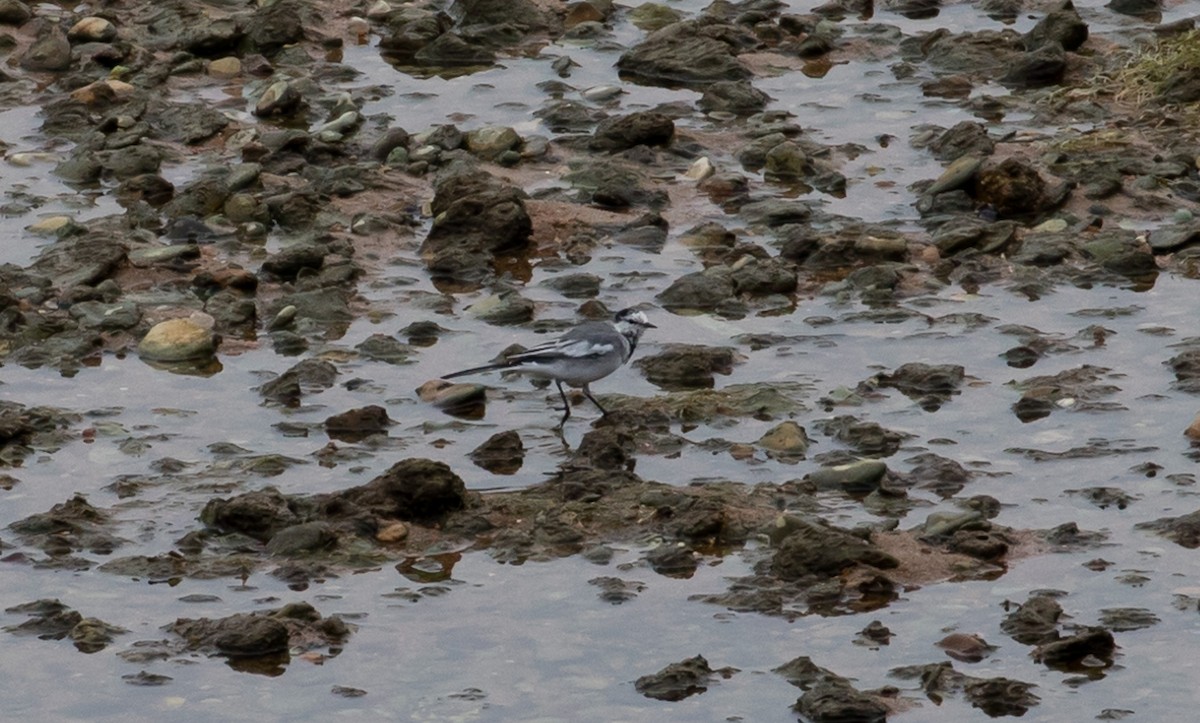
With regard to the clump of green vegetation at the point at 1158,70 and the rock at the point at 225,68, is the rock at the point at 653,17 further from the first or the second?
the clump of green vegetation at the point at 1158,70

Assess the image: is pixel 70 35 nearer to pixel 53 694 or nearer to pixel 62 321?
pixel 62 321

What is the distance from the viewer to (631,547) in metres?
10.9

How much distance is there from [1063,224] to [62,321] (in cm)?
642

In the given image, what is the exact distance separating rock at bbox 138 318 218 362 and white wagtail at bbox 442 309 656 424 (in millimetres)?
1646

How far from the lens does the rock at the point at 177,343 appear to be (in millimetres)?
13414

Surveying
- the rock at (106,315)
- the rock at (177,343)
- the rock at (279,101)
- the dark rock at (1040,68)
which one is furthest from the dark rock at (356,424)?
the dark rock at (1040,68)

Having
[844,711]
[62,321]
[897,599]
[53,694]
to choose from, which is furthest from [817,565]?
[62,321]

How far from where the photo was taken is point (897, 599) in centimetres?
1030

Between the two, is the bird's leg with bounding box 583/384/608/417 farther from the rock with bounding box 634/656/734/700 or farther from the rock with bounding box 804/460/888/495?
the rock with bounding box 634/656/734/700

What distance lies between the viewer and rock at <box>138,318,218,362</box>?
13.4 metres

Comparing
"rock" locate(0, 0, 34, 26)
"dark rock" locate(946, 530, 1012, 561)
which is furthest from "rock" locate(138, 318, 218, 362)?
"rock" locate(0, 0, 34, 26)

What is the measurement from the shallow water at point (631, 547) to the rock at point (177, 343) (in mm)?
154

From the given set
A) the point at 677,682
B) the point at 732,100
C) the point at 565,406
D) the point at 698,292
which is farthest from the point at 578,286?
the point at 677,682

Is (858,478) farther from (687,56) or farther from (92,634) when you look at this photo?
(687,56)
